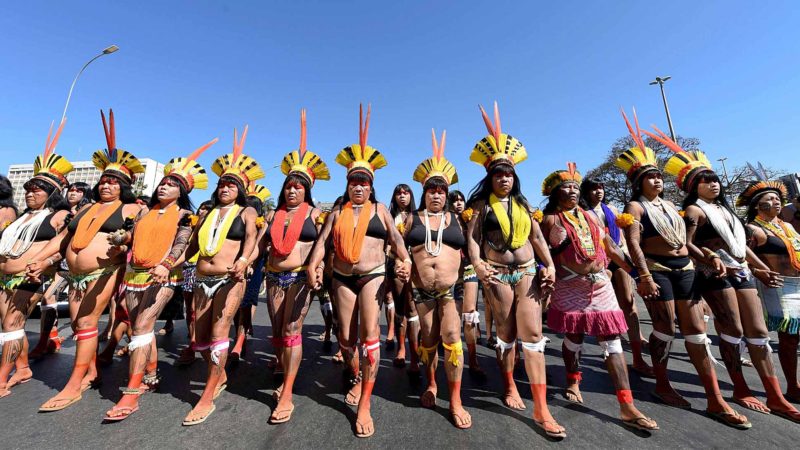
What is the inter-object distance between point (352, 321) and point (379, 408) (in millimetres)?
940

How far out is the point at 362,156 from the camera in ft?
11.4

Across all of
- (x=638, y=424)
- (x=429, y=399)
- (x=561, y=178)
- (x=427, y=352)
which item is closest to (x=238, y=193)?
(x=427, y=352)

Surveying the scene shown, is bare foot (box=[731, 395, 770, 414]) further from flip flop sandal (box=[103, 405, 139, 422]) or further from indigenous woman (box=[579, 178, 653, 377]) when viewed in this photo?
flip flop sandal (box=[103, 405, 139, 422])

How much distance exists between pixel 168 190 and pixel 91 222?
94 centimetres

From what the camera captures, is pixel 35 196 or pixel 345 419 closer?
pixel 345 419

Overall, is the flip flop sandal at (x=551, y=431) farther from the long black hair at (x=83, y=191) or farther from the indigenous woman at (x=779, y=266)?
the long black hair at (x=83, y=191)

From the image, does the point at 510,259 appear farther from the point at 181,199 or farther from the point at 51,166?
the point at 51,166

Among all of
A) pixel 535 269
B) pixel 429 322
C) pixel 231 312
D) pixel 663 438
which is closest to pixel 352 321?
pixel 429 322

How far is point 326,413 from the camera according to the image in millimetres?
3037

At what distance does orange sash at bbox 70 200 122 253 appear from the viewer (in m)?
3.42

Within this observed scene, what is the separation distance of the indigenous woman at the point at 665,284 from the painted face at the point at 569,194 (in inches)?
21.1

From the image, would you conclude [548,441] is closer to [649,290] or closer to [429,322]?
[429,322]

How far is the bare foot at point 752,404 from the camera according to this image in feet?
10.0

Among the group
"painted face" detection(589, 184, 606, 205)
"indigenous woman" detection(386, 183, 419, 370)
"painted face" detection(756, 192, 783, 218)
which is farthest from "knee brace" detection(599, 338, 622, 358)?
"painted face" detection(756, 192, 783, 218)
